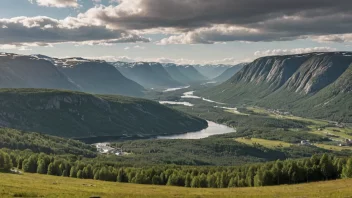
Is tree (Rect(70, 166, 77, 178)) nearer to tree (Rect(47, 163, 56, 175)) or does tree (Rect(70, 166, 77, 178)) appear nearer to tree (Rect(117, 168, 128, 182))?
tree (Rect(47, 163, 56, 175))

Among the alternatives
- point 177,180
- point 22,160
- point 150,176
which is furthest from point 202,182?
point 22,160

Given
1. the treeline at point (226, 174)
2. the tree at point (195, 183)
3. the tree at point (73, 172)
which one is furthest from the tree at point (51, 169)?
the tree at point (195, 183)

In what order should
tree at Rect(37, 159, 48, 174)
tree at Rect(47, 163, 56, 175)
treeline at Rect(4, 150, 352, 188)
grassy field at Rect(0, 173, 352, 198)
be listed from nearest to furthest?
grassy field at Rect(0, 173, 352, 198) → treeline at Rect(4, 150, 352, 188) → tree at Rect(37, 159, 48, 174) → tree at Rect(47, 163, 56, 175)

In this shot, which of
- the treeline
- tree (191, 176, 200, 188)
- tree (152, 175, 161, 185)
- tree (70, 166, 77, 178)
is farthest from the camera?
tree (70, 166, 77, 178)

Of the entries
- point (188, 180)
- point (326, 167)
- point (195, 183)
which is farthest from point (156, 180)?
point (326, 167)

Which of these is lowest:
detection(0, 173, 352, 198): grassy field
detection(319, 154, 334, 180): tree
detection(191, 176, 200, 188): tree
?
detection(191, 176, 200, 188): tree

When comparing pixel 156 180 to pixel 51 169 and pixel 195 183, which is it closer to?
pixel 195 183

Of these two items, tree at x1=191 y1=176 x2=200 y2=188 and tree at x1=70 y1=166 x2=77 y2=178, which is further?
tree at x1=70 y1=166 x2=77 y2=178

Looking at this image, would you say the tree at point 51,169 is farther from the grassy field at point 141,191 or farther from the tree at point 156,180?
the grassy field at point 141,191

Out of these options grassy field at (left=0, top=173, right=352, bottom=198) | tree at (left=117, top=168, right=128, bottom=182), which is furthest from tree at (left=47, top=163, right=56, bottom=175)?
grassy field at (left=0, top=173, right=352, bottom=198)

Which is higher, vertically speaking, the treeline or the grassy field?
the grassy field

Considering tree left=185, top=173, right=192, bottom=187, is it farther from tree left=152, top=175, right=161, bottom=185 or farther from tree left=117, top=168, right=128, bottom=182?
tree left=117, top=168, right=128, bottom=182

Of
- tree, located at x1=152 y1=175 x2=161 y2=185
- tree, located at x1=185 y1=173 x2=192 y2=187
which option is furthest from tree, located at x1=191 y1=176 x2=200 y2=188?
tree, located at x1=152 y1=175 x2=161 y2=185
